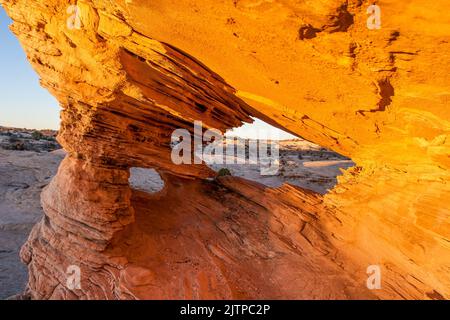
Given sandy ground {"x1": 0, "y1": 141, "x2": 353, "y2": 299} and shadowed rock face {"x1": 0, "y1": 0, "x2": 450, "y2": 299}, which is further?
Answer: sandy ground {"x1": 0, "y1": 141, "x2": 353, "y2": 299}

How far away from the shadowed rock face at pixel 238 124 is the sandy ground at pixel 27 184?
457cm

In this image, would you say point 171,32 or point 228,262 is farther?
point 228,262

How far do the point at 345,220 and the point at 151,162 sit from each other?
4.49 meters

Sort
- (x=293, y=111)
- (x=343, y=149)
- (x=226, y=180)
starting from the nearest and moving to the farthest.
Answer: (x=293, y=111)
(x=343, y=149)
(x=226, y=180)

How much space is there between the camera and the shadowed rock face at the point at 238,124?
3109 millimetres

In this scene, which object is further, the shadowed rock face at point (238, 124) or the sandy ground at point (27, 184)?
the sandy ground at point (27, 184)

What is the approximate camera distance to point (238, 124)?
7.25m

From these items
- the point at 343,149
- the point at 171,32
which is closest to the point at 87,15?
the point at 171,32

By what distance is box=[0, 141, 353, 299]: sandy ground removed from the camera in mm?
10266

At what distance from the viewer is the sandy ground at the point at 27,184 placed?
10266 millimetres

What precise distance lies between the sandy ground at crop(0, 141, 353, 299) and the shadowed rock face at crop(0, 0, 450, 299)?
15.0 ft

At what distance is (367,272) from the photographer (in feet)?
17.8

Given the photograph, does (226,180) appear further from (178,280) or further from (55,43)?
(55,43)

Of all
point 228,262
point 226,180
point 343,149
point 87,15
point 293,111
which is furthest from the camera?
point 226,180
